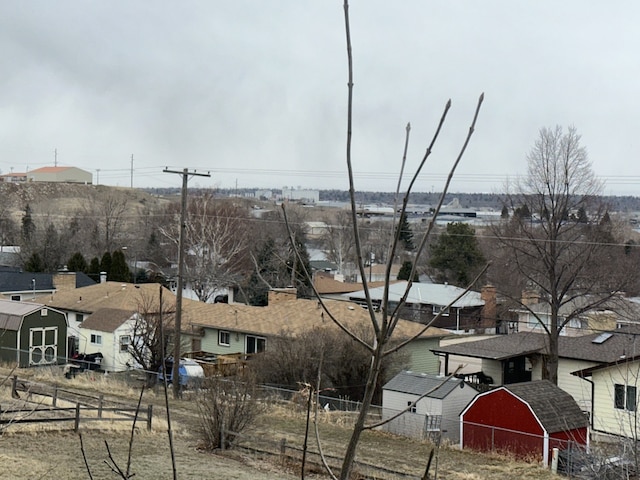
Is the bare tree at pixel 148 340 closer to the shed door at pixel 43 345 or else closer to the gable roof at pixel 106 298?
the gable roof at pixel 106 298

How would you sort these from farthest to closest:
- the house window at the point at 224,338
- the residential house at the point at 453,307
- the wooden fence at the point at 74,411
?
the residential house at the point at 453,307, the house window at the point at 224,338, the wooden fence at the point at 74,411

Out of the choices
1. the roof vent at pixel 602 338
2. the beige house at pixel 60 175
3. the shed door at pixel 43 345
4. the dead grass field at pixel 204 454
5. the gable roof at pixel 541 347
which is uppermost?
the beige house at pixel 60 175

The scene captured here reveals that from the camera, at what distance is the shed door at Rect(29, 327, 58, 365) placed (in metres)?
35.0

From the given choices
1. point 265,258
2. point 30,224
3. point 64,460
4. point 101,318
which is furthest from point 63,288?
point 30,224

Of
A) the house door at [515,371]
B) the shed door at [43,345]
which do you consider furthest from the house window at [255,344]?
the house door at [515,371]

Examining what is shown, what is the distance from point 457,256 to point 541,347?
32.4 m

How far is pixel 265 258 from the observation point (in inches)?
2318

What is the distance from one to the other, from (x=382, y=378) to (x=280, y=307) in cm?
872

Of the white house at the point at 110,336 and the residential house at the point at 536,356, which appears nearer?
the residential house at the point at 536,356

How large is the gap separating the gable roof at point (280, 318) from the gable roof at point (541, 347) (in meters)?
2.19

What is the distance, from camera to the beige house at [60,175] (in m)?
162

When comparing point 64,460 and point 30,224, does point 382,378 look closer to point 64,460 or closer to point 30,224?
point 64,460

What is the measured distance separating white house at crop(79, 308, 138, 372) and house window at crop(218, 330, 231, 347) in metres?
3.81

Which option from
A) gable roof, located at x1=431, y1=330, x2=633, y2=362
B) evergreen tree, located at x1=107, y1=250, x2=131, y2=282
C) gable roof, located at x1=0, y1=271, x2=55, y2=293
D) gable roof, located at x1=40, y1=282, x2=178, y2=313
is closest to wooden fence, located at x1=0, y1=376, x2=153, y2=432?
gable roof, located at x1=40, y1=282, x2=178, y2=313
